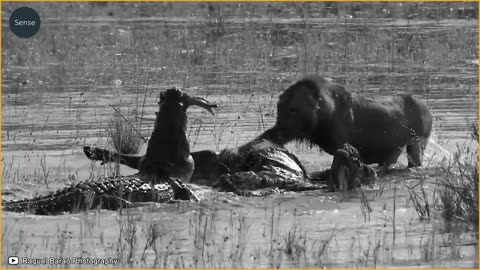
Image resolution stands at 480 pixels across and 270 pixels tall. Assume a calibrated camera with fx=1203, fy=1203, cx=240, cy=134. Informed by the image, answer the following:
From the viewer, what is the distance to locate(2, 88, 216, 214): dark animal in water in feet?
31.1

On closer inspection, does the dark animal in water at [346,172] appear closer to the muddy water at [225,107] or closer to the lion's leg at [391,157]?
the muddy water at [225,107]

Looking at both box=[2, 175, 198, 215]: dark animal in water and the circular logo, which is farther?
the circular logo

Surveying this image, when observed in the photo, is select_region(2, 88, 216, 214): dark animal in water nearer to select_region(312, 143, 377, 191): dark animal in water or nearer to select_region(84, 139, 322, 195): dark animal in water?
select_region(84, 139, 322, 195): dark animal in water

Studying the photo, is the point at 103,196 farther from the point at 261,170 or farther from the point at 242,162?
the point at 242,162

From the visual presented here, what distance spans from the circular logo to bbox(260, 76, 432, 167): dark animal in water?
27.7ft

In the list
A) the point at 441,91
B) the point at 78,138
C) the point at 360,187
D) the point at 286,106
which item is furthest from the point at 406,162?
the point at 441,91

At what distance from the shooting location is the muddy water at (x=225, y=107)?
26.7ft

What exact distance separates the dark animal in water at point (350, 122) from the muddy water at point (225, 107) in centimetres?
41

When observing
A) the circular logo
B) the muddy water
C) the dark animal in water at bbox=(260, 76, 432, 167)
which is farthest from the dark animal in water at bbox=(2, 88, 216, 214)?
the circular logo

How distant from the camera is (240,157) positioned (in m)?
11.3

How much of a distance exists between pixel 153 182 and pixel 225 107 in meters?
5.73

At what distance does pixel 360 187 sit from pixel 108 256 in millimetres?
2967

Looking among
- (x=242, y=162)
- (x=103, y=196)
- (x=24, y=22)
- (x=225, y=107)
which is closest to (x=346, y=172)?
(x=242, y=162)

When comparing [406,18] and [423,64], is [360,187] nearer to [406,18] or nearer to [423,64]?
[423,64]
